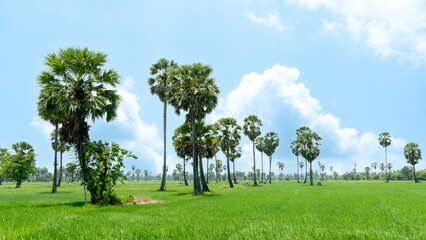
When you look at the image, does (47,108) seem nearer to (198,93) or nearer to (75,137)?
(75,137)

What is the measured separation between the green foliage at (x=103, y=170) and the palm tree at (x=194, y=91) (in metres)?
13.7

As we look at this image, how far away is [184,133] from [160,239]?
30220mm

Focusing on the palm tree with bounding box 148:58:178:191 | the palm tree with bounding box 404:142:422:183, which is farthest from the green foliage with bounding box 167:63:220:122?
the palm tree with bounding box 404:142:422:183

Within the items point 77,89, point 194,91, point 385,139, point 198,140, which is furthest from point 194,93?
point 385,139

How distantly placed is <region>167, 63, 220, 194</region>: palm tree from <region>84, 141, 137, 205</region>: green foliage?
538 inches

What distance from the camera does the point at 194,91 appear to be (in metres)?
31.4

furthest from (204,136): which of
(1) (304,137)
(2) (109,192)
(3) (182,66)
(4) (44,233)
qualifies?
(1) (304,137)

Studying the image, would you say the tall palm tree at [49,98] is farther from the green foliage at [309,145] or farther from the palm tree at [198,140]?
the green foliage at [309,145]

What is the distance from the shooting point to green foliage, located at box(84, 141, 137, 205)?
59.3ft

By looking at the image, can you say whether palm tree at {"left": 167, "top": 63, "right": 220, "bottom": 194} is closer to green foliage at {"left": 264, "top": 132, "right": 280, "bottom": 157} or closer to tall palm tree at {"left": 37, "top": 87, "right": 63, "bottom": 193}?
tall palm tree at {"left": 37, "top": 87, "right": 63, "bottom": 193}

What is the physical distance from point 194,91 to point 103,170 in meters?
16.0

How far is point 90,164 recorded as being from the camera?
61.5 feet

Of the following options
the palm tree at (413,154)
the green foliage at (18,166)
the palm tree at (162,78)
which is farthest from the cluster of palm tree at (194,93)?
the palm tree at (413,154)

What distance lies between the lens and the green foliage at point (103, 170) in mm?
18062
